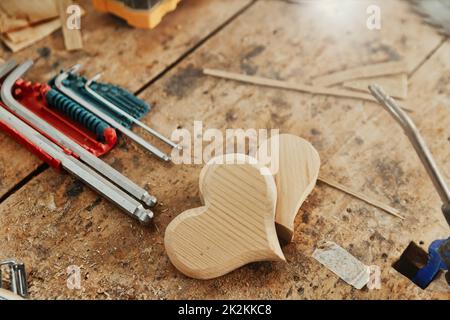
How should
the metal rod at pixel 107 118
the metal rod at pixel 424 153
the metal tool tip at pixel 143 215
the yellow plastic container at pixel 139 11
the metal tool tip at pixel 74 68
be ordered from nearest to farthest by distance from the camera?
the metal rod at pixel 424 153 < the metal tool tip at pixel 143 215 < the metal rod at pixel 107 118 < the metal tool tip at pixel 74 68 < the yellow plastic container at pixel 139 11

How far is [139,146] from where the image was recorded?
1.24m

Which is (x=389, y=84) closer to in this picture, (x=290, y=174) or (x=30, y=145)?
(x=290, y=174)

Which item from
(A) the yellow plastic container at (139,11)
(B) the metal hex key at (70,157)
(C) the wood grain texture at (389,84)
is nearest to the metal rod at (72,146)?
(B) the metal hex key at (70,157)

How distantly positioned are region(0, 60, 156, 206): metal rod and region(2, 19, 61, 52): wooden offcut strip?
168mm

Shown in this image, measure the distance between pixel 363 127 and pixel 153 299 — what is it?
2.34ft

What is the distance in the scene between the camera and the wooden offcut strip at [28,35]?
141cm

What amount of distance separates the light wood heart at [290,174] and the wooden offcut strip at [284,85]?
0.28 m

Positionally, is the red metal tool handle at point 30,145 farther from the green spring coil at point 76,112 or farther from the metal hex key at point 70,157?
the green spring coil at point 76,112

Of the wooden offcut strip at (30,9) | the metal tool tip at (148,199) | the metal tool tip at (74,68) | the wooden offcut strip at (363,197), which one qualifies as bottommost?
the wooden offcut strip at (363,197)

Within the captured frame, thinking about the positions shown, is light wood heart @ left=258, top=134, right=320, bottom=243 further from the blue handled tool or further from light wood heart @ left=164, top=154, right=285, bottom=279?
the blue handled tool

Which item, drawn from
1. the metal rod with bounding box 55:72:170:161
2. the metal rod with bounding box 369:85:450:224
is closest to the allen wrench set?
the metal rod with bounding box 55:72:170:161

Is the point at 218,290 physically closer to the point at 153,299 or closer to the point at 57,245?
the point at 153,299

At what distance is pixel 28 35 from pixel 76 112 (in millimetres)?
385

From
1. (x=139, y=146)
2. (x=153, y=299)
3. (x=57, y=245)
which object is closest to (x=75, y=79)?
(x=139, y=146)
